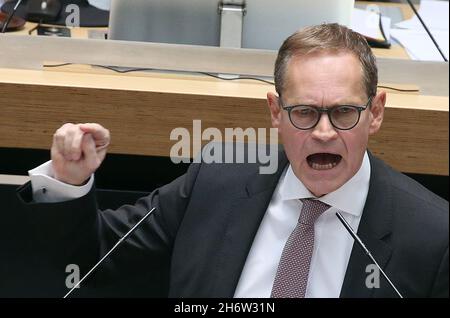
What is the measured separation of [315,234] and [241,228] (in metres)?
0.09

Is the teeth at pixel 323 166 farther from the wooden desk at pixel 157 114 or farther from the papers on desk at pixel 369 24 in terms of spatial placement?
the papers on desk at pixel 369 24

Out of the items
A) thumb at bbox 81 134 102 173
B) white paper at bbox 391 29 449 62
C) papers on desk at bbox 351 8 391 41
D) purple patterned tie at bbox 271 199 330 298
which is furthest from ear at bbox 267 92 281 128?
papers on desk at bbox 351 8 391 41

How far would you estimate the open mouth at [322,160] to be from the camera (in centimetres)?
104

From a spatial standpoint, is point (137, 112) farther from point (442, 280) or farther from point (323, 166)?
point (442, 280)

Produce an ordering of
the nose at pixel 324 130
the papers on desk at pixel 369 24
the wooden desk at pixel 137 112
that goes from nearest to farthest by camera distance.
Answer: the nose at pixel 324 130 → the wooden desk at pixel 137 112 → the papers on desk at pixel 369 24

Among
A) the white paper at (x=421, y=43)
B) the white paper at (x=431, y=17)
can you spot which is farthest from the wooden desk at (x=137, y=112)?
the white paper at (x=431, y=17)

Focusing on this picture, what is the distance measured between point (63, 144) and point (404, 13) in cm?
124

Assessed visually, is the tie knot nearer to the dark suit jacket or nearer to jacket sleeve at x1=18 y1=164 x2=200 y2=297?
the dark suit jacket

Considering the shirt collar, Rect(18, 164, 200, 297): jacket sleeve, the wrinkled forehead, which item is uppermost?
the wrinkled forehead

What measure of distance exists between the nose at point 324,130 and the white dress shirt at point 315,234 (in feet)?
0.25

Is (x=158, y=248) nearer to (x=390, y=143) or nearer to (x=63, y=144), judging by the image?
(x=63, y=144)

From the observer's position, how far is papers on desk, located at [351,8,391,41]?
1.85 metres

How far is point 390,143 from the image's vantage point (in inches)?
47.8

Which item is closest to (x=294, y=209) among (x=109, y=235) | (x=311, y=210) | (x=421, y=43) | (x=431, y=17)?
(x=311, y=210)
